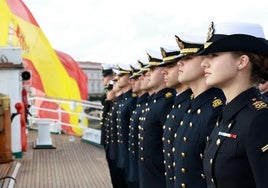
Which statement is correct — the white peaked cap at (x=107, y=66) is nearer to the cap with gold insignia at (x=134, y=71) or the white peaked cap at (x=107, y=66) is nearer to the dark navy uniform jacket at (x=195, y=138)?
the cap with gold insignia at (x=134, y=71)

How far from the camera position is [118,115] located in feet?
18.2

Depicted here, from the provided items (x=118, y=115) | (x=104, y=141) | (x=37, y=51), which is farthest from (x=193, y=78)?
(x=37, y=51)

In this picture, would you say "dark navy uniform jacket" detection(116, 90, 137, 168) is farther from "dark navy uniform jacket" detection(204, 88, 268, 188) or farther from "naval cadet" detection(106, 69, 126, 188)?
"dark navy uniform jacket" detection(204, 88, 268, 188)

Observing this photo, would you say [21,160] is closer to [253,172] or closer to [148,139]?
[148,139]

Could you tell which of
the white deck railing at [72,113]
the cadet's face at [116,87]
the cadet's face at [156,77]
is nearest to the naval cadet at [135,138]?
the cadet's face at [156,77]

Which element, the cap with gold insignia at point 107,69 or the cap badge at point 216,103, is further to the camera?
the cap with gold insignia at point 107,69

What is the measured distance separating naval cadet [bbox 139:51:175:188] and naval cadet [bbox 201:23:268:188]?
1649mm

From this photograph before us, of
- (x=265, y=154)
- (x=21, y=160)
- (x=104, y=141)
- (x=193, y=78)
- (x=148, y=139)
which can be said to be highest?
(x=193, y=78)

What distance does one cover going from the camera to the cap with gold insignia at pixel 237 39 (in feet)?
6.39

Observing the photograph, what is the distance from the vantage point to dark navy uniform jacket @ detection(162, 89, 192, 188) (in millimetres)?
3027

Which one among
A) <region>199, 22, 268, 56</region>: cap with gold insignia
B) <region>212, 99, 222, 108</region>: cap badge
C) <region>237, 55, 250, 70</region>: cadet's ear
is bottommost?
<region>212, 99, 222, 108</region>: cap badge

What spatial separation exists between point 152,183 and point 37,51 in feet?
30.5

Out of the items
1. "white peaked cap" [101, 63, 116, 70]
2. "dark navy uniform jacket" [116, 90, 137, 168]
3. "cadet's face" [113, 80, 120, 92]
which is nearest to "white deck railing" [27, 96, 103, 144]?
"white peaked cap" [101, 63, 116, 70]

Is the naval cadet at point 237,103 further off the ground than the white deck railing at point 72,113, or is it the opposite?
the naval cadet at point 237,103
